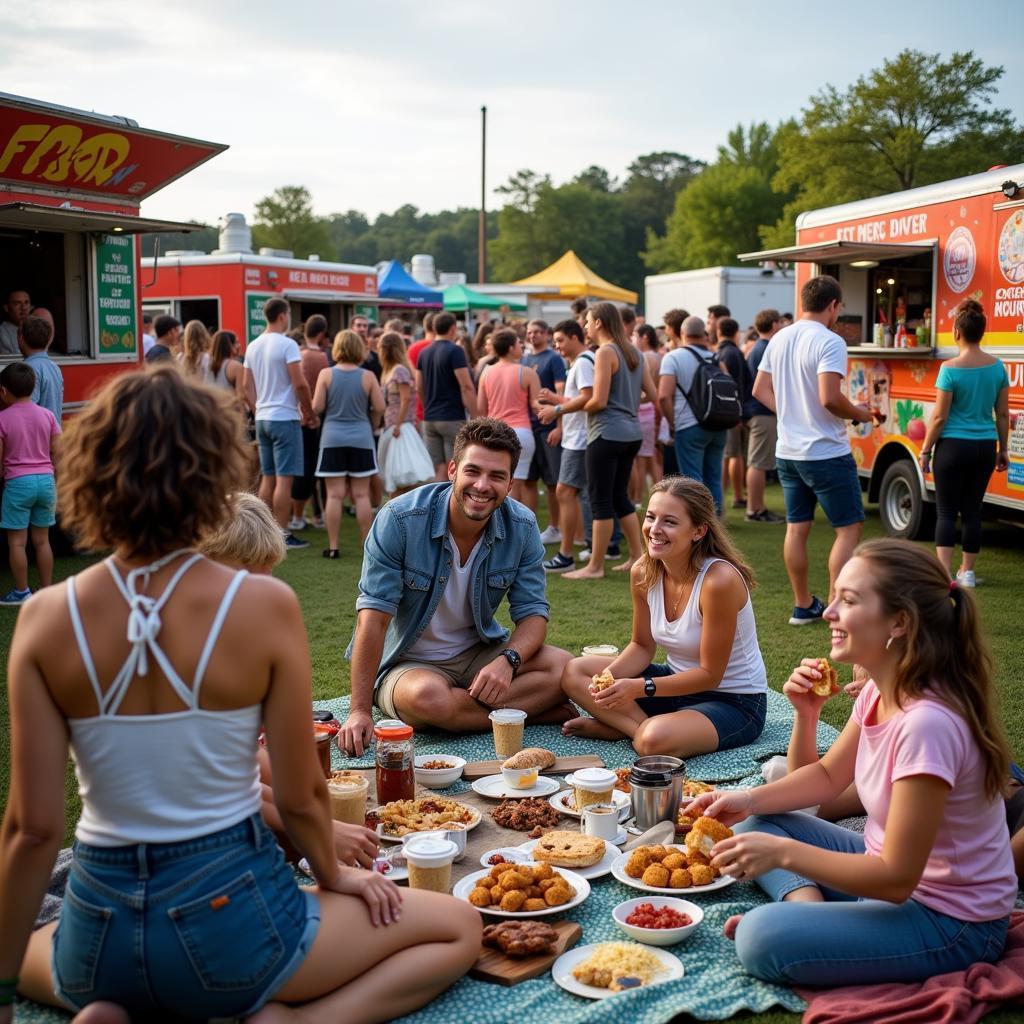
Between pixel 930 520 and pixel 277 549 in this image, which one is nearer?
pixel 277 549

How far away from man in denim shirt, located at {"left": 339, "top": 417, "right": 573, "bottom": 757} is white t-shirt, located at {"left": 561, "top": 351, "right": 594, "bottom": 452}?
12.0ft

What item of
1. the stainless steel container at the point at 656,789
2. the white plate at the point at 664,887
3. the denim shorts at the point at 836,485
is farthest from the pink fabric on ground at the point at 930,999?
the denim shorts at the point at 836,485

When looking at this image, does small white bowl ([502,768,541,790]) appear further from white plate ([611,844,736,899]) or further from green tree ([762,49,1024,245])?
green tree ([762,49,1024,245])

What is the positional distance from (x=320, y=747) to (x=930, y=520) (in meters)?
7.30

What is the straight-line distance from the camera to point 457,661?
493cm

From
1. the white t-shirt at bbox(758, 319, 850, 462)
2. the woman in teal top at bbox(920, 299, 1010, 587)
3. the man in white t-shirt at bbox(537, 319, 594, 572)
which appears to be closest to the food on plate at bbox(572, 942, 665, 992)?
the white t-shirt at bbox(758, 319, 850, 462)

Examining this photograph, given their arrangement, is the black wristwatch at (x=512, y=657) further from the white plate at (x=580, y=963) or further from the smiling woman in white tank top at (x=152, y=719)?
the smiling woman in white tank top at (x=152, y=719)

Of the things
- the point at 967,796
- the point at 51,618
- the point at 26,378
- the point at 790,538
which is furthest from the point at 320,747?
the point at 26,378

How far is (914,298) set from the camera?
990 centimetres

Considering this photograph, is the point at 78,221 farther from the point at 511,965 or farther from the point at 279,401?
the point at 511,965

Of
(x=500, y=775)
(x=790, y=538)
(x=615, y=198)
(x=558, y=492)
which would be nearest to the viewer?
(x=500, y=775)

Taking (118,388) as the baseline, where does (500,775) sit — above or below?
→ below

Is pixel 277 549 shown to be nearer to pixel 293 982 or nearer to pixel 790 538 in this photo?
pixel 293 982

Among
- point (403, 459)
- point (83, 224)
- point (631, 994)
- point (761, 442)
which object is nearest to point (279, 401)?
point (403, 459)
